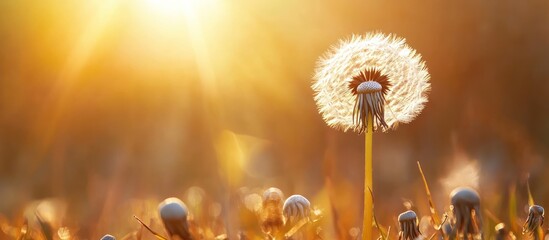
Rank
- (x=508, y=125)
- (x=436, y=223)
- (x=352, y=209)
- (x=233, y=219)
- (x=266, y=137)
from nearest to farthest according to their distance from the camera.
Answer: (x=436, y=223), (x=233, y=219), (x=352, y=209), (x=508, y=125), (x=266, y=137)

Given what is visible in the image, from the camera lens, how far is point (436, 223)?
62.8 inches

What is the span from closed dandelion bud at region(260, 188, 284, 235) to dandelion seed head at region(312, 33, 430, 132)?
10.3 inches

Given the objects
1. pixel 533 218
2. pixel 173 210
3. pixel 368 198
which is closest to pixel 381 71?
pixel 368 198

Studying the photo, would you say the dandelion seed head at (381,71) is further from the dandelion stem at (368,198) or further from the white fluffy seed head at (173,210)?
the white fluffy seed head at (173,210)

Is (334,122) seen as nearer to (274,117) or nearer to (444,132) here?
(444,132)

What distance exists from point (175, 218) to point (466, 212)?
0.47m

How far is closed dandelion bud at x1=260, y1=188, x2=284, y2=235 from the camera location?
1501 millimetres

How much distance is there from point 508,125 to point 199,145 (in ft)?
5.20

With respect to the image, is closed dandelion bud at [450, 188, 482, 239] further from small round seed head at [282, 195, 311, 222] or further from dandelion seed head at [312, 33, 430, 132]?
dandelion seed head at [312, 33, 430, 132]

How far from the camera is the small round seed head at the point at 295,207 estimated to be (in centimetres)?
159

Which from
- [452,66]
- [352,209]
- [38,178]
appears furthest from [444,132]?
[38,178]

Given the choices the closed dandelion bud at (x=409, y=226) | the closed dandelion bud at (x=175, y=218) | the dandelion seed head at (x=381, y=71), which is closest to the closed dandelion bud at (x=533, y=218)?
the closed dandelion bud at (x=409, y=226)

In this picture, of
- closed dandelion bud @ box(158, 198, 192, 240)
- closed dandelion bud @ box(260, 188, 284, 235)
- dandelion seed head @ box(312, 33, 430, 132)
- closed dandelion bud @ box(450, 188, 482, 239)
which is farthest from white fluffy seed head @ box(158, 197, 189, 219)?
dandelion seed head @ box(312, 33, 430, 132)

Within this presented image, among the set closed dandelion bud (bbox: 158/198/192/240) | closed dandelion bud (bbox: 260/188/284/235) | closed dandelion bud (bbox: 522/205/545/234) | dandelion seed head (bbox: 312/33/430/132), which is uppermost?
dandelion seed head (bbox: 312/33/430/132)
